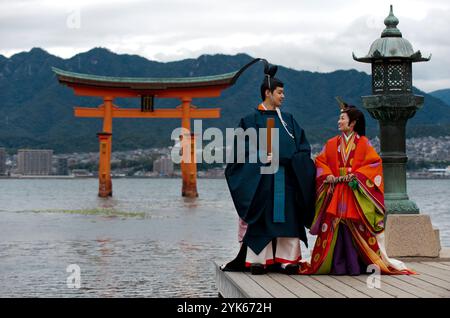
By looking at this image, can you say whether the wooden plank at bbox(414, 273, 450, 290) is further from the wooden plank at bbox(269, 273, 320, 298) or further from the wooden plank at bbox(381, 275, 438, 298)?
the wooden plank at bbox(269, 273, 320, 298)

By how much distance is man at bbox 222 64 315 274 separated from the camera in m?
6.70

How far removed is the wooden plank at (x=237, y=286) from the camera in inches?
228

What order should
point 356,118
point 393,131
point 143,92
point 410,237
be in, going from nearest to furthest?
point 356,118 → point 410,237 → point 393,131 → point 143,92

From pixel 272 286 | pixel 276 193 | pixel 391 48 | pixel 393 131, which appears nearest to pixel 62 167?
pixel 391 48

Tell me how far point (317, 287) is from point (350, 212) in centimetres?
78

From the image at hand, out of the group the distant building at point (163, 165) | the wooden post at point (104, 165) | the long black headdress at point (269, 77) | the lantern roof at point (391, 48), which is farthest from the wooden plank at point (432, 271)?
the distant building at point (163, 165)

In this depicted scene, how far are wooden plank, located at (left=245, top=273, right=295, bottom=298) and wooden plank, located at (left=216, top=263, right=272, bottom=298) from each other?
0.04 m

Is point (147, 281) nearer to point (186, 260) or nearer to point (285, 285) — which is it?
point (186, 260)

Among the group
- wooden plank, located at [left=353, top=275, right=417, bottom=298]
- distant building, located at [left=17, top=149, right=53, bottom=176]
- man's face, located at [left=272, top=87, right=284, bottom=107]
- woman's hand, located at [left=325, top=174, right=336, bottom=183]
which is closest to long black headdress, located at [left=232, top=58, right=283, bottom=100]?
man's face, located at [left=272, top=87, right=284, bottom=107]

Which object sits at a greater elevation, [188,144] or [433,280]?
[188,144]

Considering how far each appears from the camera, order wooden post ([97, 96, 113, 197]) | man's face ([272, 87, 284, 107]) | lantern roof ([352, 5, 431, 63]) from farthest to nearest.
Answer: wooden post ([97, 96, 113, 197]) → lantern roof ([352, 5, 431, 63]) → man's face ([272, 87, 284, 107])

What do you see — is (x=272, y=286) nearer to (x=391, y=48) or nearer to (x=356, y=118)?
(x=356, y=118)

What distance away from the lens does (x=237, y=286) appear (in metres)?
6.18
